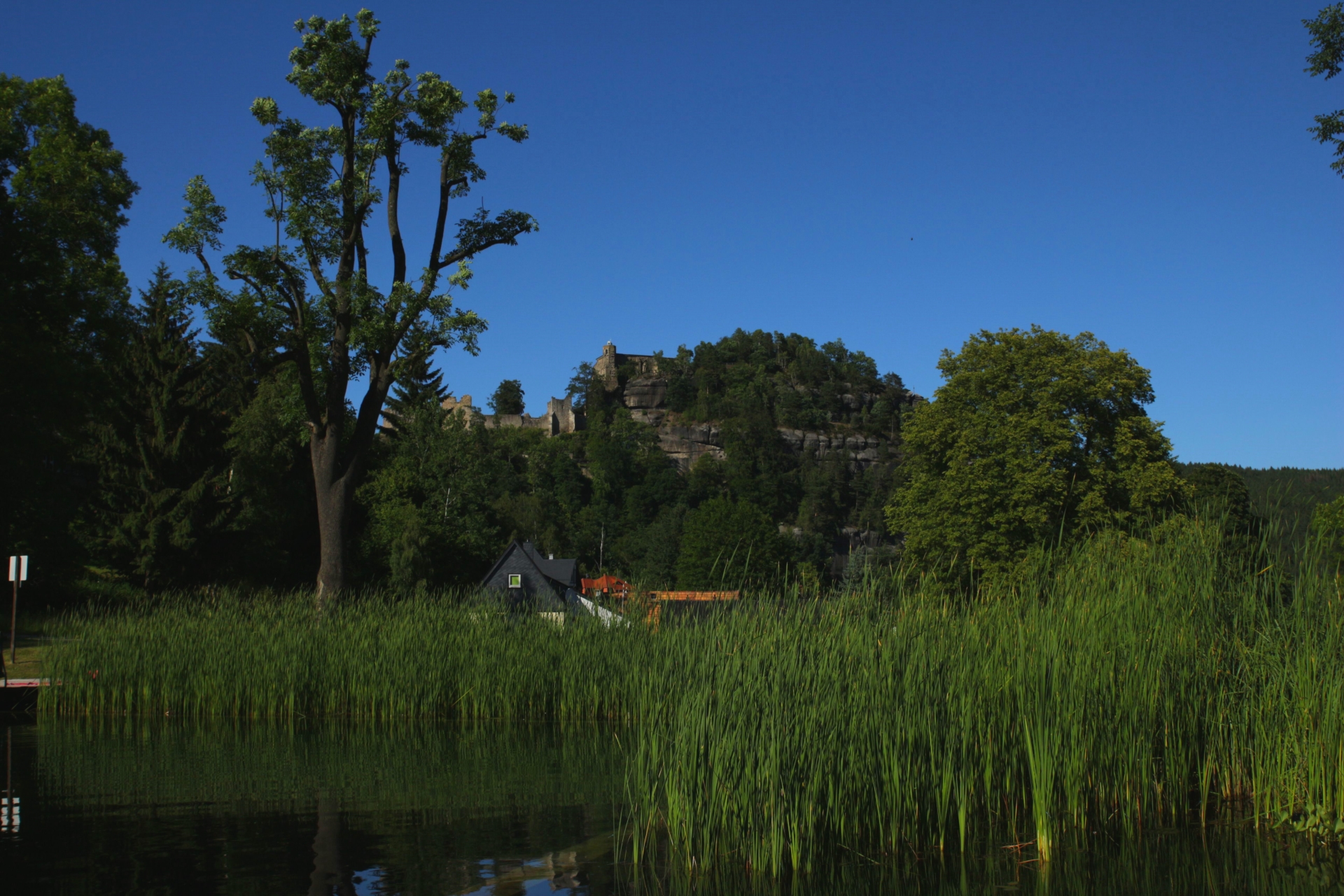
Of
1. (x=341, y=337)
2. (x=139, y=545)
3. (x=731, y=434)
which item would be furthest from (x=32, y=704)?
(x=731, y=434)

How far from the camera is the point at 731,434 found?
121m

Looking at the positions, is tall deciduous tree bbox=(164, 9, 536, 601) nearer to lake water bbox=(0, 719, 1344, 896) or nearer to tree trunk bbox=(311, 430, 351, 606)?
tree trunk bbox=(311, 430, 351, 606)

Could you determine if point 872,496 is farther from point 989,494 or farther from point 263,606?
point 263,606

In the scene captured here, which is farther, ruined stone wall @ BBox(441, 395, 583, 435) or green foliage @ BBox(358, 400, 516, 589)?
ruined stone wall @ BBox(441, 395, 583, 435)

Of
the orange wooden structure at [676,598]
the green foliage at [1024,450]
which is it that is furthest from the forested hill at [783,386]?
the orange wooden structure at [676,598]

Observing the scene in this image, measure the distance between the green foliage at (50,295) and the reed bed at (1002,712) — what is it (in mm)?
14961

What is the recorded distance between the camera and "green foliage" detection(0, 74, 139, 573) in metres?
17.3

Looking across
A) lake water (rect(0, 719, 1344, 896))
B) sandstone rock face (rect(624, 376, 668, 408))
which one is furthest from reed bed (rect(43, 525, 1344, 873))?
sandstone rock face (rect(624, 376, 668, 408))

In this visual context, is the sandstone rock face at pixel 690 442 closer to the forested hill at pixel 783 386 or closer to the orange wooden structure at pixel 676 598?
the forested hill at pixel 783 386

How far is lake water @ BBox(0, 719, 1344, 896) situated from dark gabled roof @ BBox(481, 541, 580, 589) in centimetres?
2663

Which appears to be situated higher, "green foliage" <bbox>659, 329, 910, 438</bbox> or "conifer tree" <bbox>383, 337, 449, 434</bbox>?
"green foliage" <bbox>659, 329, 910, 438</bbox>

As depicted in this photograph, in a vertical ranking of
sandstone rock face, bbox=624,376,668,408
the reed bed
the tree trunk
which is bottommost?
the reed bed

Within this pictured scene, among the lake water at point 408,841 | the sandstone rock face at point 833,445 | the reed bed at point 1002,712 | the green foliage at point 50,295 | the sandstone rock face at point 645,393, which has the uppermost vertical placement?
the sandstone rock face at point 645,393

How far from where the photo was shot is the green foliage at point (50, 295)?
1728cm
